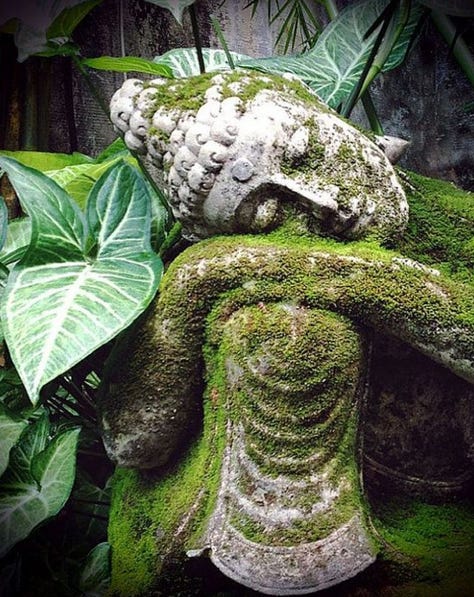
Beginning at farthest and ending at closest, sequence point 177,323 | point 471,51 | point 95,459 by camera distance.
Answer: point 471,51 → point 95,459 → point 177,323

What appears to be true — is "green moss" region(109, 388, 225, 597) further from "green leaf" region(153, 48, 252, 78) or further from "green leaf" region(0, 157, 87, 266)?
"green leaf" region(153, 48, 252, 78)

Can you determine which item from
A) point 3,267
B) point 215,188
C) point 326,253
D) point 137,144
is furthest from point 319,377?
point 3,267

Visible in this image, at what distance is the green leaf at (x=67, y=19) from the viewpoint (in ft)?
3.91

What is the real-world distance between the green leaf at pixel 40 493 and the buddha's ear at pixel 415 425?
20.0 inches

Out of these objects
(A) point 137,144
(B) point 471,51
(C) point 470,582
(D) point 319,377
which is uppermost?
(B) point 471,51

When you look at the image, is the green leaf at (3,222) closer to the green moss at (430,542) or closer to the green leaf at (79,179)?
the green leaf at (79,179)

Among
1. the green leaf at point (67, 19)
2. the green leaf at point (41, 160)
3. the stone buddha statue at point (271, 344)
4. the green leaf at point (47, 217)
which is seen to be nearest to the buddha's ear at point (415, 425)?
the stone buddha statue at point (271, 344)

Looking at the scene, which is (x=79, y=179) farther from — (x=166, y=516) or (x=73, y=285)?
(x=166, y=516)

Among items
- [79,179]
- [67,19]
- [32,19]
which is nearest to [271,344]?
[79,179]

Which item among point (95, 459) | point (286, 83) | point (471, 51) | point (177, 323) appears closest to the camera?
point (177, 323)

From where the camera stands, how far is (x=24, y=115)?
184 cm

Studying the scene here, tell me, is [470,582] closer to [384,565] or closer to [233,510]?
[384,565]

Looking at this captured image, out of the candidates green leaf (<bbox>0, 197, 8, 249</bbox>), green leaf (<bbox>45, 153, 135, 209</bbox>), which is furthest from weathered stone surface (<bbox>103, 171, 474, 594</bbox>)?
green leaf (<bbox>45, 153, 135, 209</bbox>)

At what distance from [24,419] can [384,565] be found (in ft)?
2.18
